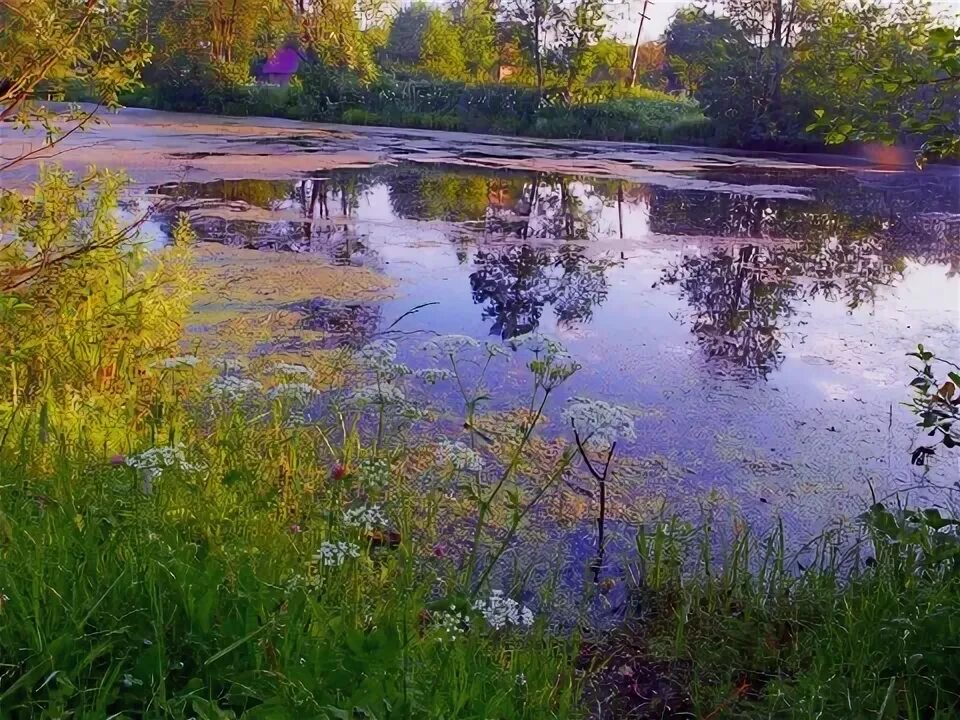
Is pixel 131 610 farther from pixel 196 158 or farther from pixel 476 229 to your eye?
pixel 196 158

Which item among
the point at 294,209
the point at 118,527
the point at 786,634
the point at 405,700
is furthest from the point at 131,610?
the point at 294,209

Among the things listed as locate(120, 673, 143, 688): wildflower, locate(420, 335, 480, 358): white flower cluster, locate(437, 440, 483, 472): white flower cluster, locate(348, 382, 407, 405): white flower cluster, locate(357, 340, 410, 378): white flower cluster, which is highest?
locate(420, 335, 480, 358): white flower cluster

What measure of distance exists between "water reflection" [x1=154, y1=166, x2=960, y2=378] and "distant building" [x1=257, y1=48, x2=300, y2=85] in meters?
6.24

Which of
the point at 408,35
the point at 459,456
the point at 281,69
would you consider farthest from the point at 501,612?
the point at 408,35

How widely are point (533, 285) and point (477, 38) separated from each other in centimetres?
1192

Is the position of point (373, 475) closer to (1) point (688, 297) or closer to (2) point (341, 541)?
(2) point (341, 541)

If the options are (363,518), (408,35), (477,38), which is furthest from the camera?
(408,35)

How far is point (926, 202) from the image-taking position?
7.91m

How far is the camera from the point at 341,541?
1.74 m

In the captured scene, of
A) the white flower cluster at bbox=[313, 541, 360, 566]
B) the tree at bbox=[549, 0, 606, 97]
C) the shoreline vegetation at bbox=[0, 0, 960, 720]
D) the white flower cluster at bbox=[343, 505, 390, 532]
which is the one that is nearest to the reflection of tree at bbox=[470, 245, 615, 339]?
the shoreline vegetation at bbox=[0, 0, 960, 720]

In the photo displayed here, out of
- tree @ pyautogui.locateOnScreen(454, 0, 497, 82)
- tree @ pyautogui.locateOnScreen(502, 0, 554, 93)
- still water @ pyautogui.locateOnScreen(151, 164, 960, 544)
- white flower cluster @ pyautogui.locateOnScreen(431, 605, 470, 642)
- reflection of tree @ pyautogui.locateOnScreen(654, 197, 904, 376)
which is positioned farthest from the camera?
tree @ pyautogui.locateOnScreen(454, 0, 497, 82)

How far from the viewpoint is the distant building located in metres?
13.4

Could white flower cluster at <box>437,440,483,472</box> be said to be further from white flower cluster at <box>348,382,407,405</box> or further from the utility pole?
the utility pole

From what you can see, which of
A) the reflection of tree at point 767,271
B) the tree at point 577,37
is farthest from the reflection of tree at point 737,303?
the tree at point 577,37
